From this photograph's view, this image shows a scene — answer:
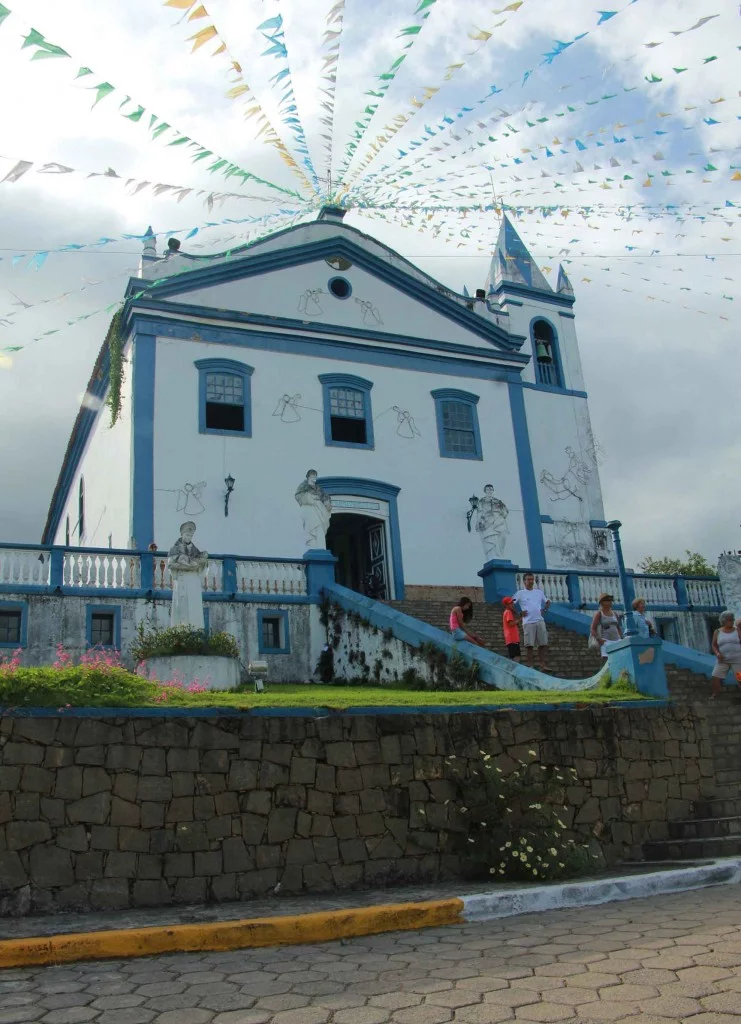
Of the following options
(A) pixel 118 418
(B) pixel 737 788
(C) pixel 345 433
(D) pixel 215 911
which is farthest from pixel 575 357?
(D) pixel 215 911

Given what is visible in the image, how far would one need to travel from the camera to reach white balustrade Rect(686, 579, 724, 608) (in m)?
18.7

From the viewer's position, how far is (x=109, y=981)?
470 cm

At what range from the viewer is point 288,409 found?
19844mm

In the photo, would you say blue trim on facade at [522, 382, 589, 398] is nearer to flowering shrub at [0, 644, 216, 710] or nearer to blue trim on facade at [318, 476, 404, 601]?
blue trim on facade at [318, 476, 404, 601]

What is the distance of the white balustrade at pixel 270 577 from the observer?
50.0ft

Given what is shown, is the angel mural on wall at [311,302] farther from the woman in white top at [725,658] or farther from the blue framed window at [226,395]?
the woman in white top at [725,658]

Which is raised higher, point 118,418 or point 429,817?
point 118,418

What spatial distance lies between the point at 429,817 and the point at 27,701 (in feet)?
10.4

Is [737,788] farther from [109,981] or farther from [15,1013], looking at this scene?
[15,1013]

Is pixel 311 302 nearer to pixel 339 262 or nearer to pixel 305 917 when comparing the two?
pixel 339 262

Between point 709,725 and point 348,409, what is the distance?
12.2 meters

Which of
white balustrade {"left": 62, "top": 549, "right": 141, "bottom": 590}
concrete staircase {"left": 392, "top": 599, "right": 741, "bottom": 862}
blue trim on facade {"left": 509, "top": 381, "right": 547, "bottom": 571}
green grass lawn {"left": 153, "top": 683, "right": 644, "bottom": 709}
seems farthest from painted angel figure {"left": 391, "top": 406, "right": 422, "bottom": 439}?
green grass lawn {"left": 153, "top": 683, "right": 644, "bottom": 709}

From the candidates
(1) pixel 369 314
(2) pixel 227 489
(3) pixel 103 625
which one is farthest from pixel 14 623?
(1) pixel 369 314

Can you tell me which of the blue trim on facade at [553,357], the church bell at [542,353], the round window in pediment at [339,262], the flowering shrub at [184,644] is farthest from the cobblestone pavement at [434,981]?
the church bell at [542,353]
